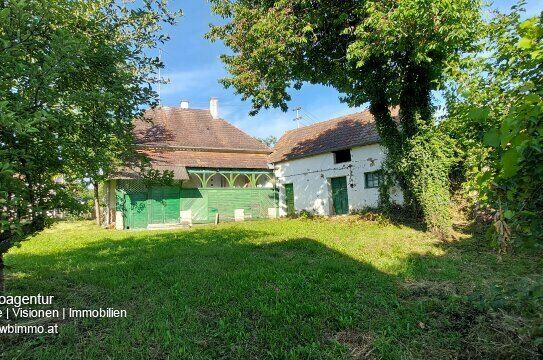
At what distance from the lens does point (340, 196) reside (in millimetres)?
18703

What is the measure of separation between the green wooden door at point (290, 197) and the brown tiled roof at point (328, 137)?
1.93 m

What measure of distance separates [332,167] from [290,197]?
3989 millimetres

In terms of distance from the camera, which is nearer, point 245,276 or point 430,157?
point 245,276

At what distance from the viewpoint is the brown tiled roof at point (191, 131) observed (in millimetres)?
20297

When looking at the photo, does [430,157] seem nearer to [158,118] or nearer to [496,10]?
[496,10]

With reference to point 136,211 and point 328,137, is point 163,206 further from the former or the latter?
point 328,137

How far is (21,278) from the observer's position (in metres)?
5.58

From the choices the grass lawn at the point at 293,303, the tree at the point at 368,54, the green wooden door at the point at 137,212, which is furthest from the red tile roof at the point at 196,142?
the grass lawn at the point at 293,303

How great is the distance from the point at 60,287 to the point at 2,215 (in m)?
3.16

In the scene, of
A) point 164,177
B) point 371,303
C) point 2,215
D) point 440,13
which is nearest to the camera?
point 2,215

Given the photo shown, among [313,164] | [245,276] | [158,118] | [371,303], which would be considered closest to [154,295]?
[245,276]

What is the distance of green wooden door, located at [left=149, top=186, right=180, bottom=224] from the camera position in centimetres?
1790

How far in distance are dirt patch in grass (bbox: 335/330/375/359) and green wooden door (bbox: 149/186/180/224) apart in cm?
1550

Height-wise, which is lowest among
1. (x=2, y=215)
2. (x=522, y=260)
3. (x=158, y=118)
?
(x=522, y=260)
